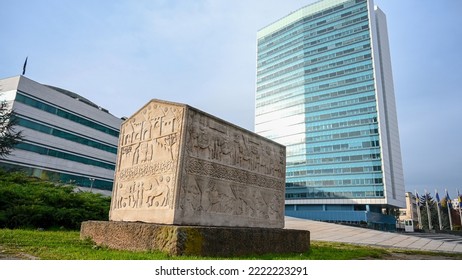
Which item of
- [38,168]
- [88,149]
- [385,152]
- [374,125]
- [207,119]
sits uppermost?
[374,125]

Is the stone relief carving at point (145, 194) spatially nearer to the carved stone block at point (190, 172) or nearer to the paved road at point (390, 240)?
the carved stone block at point (190, 172)

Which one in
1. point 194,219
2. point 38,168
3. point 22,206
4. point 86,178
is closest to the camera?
point 194,219

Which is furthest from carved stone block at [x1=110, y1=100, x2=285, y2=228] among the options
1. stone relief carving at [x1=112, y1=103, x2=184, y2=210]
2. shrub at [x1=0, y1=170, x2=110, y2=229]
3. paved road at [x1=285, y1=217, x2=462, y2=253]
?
paved road at [x1=285, y1=217, x2=462, y2=253]

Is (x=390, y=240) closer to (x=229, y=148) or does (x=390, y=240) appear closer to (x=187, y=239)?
(x=229, y=148)

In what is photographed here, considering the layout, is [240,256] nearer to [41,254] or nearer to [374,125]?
[41,254]

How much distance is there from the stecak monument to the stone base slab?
0.02 meters

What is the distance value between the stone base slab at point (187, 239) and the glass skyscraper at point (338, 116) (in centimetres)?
4817

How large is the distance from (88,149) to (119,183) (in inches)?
1233

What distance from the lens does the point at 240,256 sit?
6848mm

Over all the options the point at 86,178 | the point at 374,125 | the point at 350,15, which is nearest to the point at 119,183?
the point at 86,178

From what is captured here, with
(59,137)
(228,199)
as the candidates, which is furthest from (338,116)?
(228,199)

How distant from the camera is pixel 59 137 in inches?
1320

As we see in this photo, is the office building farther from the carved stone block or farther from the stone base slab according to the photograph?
the stone base slab

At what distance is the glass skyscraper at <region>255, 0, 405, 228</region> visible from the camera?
5181 cm
